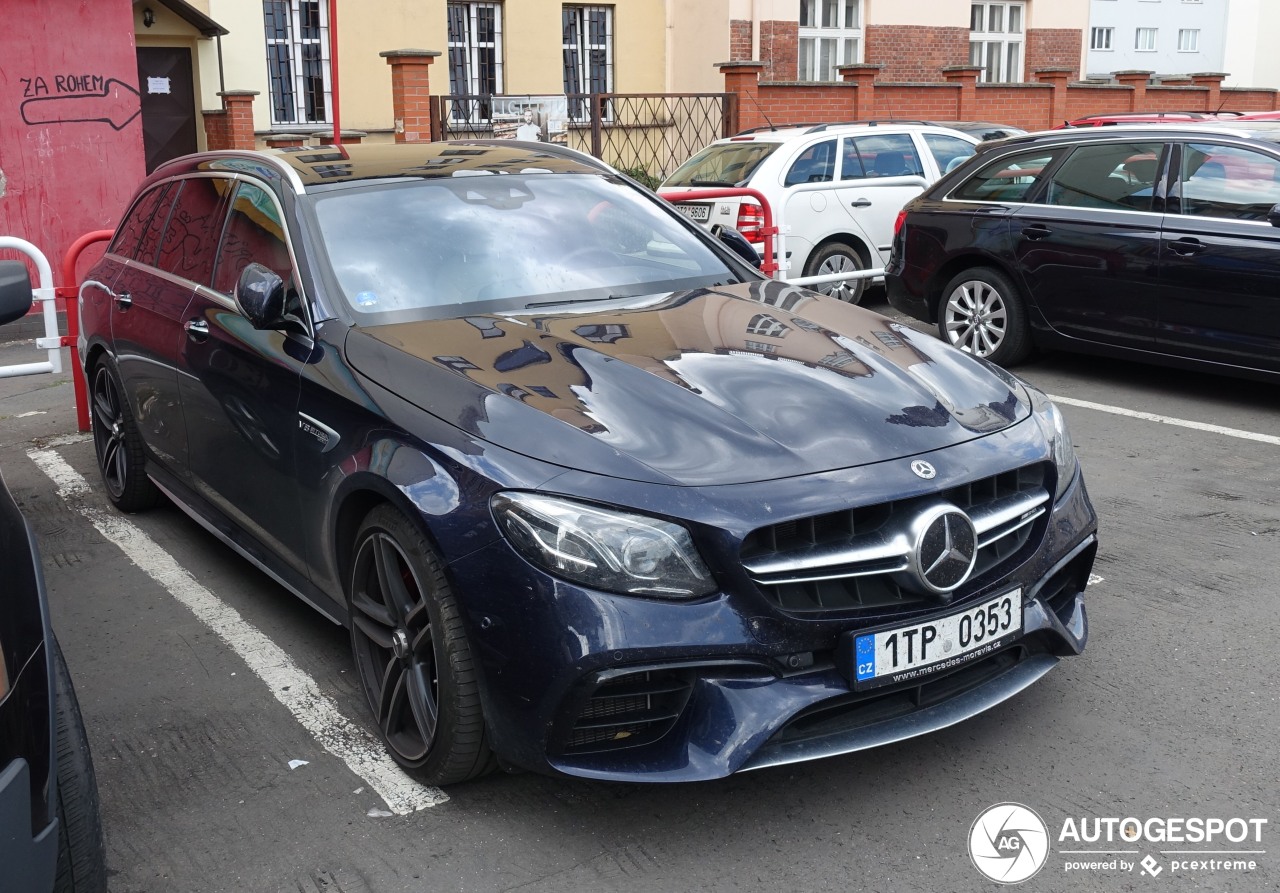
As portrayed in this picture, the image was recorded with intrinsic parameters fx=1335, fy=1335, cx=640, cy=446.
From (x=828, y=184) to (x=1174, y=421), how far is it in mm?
4903

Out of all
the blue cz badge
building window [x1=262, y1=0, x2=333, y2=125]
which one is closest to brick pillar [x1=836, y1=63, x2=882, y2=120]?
building window [x1=262, y1=0, x2=333, y2=125]

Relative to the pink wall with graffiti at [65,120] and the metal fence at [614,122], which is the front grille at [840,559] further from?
the metal fence at [614,122]

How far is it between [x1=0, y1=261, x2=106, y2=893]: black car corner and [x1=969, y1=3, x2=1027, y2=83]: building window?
28.3 metres

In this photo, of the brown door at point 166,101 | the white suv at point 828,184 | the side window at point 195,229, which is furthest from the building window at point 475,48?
the side window at point 195,229

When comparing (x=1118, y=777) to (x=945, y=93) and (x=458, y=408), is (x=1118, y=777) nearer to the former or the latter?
(x=458, y=408)

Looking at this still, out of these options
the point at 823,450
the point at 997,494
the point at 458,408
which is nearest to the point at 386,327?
the point at 458,408

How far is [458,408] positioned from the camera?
339cm

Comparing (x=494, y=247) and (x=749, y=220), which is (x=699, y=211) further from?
(x=494, y=247)

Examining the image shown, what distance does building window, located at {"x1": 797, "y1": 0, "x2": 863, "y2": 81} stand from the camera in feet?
83.3

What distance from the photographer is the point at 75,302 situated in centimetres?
763

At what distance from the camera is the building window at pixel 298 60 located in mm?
19812

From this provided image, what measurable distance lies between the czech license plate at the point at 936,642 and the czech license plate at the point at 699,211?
779cm

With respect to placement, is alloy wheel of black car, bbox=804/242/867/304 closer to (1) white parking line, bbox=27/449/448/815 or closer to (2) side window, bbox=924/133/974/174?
(2) side window, bbox=924/133/974/174

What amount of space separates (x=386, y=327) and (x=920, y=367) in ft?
5.14
